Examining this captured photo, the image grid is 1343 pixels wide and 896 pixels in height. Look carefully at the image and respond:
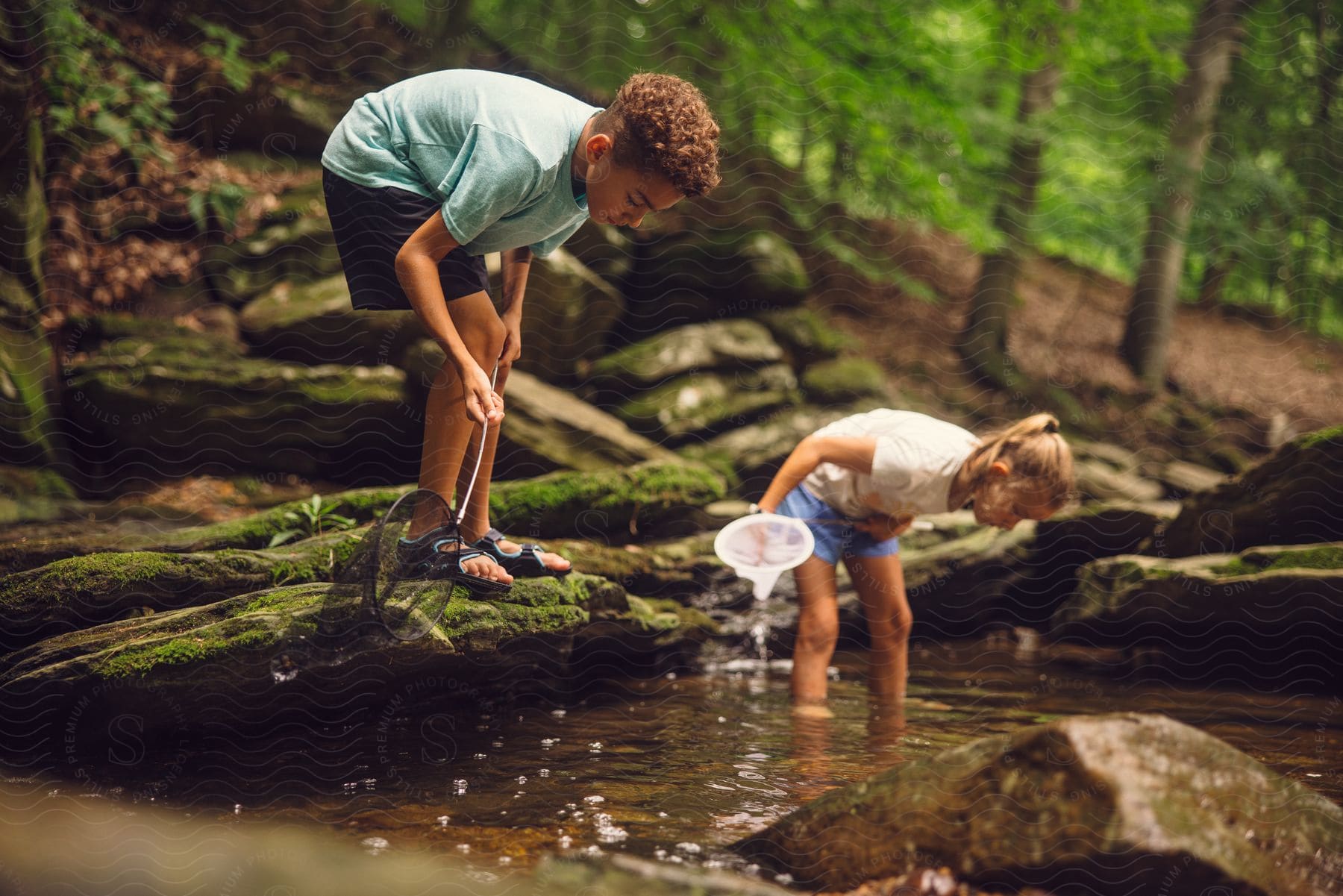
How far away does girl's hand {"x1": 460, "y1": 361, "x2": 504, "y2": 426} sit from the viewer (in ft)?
7.11

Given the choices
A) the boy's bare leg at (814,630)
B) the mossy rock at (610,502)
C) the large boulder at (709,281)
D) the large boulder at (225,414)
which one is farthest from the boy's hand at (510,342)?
the large boulder at (709,281)

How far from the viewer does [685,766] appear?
8.69ft

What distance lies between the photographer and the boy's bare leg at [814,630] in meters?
3.31

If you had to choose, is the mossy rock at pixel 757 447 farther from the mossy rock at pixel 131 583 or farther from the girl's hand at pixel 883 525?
the mossy rock at pixel 131 583

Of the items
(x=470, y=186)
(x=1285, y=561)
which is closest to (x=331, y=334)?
(x=470, y=186)

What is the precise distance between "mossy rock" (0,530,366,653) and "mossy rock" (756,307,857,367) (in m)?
4.37

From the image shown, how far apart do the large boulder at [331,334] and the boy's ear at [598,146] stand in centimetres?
280

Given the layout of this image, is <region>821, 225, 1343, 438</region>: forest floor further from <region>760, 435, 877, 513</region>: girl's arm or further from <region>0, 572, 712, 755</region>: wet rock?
<region>0, 572, 712, 755</region>: wet rock

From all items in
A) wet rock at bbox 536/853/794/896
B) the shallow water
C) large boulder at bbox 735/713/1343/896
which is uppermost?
large boulder at bbox 735/713/1343/896

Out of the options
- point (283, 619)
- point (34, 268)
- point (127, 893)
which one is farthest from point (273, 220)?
point (127, 893)

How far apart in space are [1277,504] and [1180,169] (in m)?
5.18

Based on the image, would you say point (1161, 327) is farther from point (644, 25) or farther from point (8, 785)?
point (8, 785)

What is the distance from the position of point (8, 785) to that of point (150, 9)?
5192 mm

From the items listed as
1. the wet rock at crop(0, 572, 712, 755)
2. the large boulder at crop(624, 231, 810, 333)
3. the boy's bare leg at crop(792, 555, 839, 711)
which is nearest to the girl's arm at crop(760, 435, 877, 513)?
the boy's bare leg at crop(792, 555, 839, 711)
